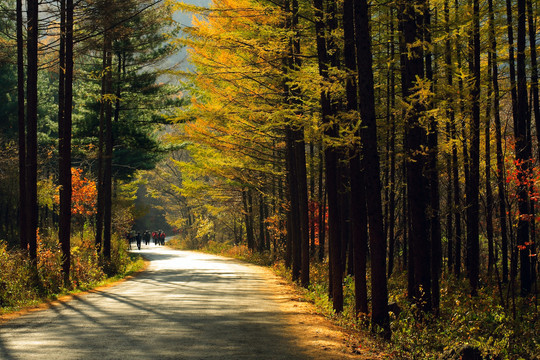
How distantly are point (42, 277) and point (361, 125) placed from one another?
34.8ft

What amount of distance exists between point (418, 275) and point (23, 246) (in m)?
12.7

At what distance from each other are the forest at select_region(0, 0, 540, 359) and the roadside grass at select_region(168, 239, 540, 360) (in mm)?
70

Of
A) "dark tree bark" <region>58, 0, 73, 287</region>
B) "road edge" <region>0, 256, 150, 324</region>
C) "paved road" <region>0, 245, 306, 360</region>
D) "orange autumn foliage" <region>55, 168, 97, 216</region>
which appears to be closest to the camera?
"paved road" <region>0, 245, 306, 360</region>

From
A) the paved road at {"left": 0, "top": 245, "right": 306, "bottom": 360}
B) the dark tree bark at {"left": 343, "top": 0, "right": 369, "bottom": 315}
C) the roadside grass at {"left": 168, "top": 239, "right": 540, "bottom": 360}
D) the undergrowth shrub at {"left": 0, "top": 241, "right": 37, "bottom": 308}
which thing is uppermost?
the dark tree bark at {"left": 343, "top": 0, "right": 369, "bottom": 315}

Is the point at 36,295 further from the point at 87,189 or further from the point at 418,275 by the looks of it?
the point at 87,189

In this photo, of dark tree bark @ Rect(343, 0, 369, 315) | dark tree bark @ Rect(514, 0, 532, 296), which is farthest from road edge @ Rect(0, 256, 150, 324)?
dark tree bark @ Rect(514, 0, 532, 296)

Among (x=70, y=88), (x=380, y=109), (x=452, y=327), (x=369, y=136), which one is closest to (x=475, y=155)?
(x=380, y=109)

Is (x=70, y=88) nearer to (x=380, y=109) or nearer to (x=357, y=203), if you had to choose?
(x=380, y=109)

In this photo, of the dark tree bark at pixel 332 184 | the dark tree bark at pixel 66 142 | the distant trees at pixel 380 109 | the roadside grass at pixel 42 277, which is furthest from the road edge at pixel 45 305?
the dark tree bark at pixel 332 184

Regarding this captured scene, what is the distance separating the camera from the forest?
1083 cm

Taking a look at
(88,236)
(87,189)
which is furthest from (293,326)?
(87,189)

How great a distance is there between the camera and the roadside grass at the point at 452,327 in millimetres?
8953

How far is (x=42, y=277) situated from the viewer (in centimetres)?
1583

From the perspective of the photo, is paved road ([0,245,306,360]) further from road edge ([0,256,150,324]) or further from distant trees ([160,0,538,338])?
distant trees ([160,0,538,338])
